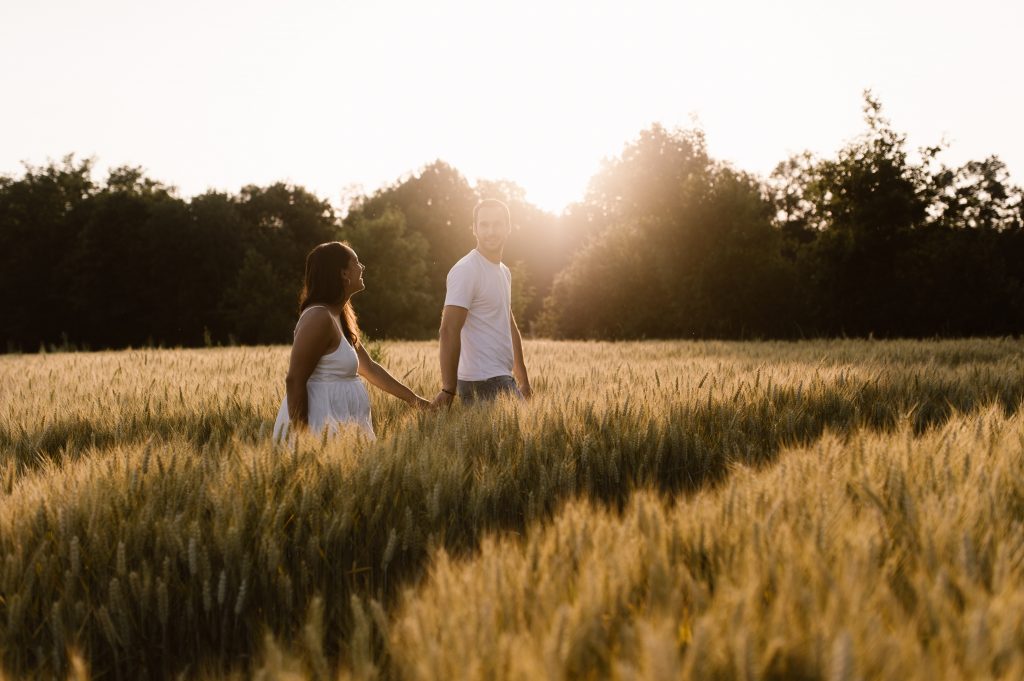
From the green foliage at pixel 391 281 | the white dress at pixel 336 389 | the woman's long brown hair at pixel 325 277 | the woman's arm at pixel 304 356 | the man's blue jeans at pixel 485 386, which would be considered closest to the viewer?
the woman's arm at pixel 304 356

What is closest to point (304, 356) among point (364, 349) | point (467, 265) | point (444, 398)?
point (364, 349)

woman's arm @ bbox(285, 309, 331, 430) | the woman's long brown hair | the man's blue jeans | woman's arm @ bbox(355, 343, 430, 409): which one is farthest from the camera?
the man's blue jeans

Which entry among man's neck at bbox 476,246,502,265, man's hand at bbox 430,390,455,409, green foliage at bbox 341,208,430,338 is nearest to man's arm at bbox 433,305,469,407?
man's hand at bbox 430,390,455,409

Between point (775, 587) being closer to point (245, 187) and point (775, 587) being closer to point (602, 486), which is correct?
point (602, 486)

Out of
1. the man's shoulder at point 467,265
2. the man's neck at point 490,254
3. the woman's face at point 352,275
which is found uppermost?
the man's neck at point 490,254

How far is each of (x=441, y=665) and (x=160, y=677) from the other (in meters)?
1.06

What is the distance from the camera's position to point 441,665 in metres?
1.07

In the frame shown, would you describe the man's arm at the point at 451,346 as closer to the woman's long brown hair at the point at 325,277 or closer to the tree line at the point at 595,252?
the woman's long brown hair at the point at 325,277

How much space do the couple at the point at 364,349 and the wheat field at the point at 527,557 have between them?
1.06 m

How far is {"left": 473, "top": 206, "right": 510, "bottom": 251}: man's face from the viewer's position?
515 cm

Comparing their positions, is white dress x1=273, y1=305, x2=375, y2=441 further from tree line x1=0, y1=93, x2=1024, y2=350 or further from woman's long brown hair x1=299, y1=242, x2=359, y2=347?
tree line x1=0, y1=93, x2=1024, y2=350

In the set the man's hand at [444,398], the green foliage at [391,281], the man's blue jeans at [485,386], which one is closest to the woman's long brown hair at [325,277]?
the man's hand at [444,398]

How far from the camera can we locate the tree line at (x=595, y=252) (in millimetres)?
25188

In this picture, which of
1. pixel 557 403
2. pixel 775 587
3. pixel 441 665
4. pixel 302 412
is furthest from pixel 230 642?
pixel 302 412
